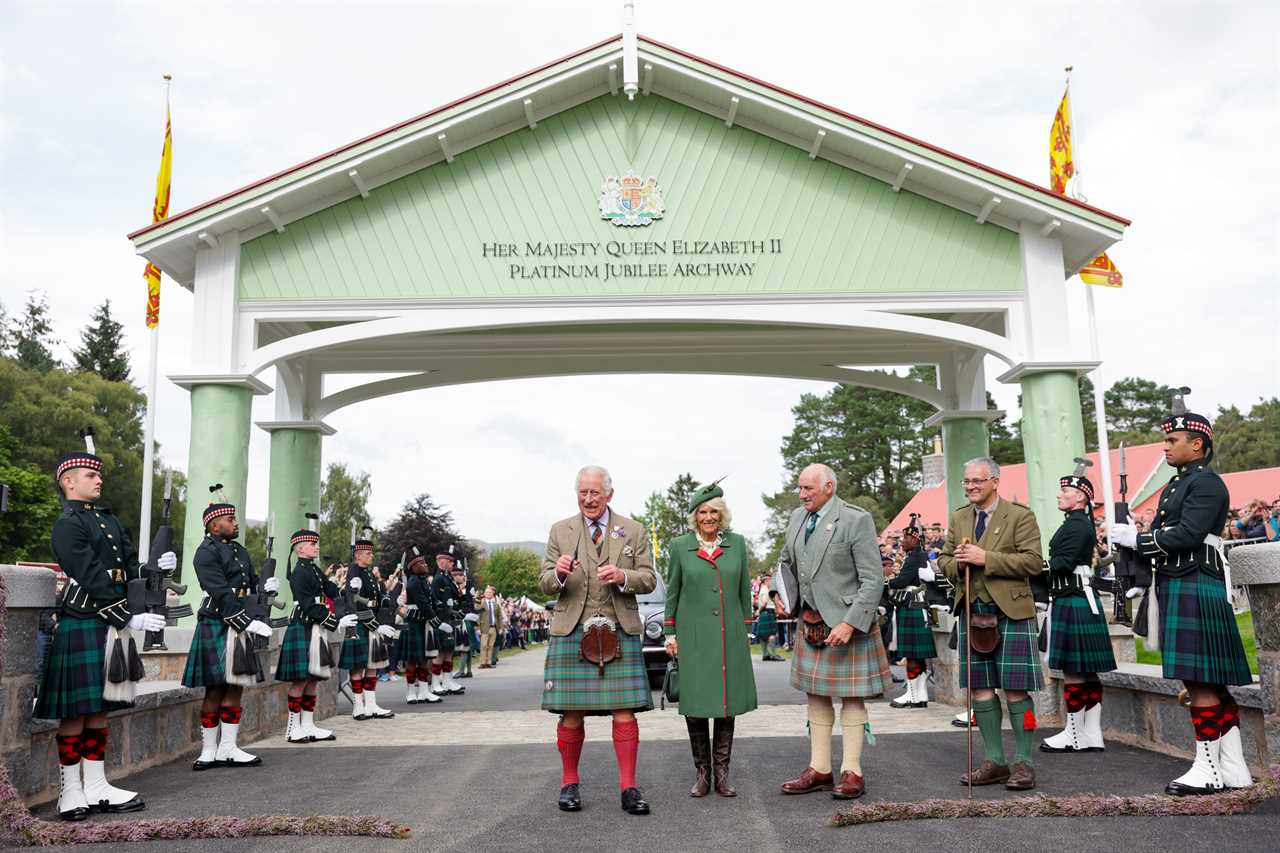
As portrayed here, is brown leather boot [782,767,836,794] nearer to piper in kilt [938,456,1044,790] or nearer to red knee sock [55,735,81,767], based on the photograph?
piper in kilt [938,456,1044,790]

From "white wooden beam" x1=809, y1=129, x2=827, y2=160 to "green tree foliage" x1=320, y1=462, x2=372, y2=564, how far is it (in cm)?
5588

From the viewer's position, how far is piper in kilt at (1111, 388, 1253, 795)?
5.55m

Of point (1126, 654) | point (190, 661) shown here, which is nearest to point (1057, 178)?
point (1126, 654)

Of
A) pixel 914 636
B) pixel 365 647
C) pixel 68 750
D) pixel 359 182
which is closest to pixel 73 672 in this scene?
pixel 68 750

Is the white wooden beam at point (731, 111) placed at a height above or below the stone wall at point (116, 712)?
above

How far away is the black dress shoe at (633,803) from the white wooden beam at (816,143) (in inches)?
358

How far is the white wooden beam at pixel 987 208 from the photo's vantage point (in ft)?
40.3

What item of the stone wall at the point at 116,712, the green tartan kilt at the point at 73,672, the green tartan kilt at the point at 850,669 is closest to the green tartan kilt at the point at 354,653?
the stone wall at the point at 116,712

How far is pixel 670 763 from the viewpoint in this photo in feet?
24.2

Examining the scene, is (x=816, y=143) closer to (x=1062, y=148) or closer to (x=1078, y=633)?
(x=1062, y=148)

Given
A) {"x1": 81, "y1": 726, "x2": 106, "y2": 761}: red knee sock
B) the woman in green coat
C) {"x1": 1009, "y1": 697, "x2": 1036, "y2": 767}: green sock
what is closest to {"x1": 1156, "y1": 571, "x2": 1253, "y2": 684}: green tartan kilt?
{"x1": 1009, "y1": 697, "x2": 1036, "y2": 767}: green sock

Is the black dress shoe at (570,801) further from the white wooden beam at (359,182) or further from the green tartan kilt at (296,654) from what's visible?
the white wooden beam at (359,182)

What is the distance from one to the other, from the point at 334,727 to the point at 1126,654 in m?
7.94

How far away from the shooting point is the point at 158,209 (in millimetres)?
14734
